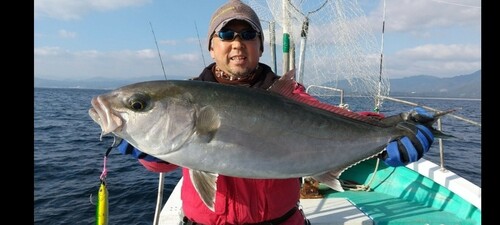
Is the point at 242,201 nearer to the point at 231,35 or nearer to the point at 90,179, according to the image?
the point at 231,35

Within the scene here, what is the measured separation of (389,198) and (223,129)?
20.9 ft

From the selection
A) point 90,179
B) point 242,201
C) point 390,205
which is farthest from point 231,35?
point 90,179

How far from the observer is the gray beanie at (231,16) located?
2969 millimetres

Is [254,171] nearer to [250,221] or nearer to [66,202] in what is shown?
[250,221]

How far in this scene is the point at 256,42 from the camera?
3.09 meters

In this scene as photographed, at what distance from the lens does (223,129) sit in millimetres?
2479

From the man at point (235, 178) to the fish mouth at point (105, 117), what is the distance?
34 centimetres

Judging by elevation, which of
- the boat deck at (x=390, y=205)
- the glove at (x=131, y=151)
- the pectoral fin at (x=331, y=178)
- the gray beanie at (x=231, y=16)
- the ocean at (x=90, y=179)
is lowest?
the ocean at (x=90, y=179)

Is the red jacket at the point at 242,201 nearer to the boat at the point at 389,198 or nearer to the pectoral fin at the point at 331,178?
the pectoral fin at the point at 331,178

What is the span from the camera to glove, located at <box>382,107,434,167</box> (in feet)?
9.13

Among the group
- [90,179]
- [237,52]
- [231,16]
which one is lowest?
[90,179]

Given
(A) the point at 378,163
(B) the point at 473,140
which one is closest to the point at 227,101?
(A) the point at 378,163

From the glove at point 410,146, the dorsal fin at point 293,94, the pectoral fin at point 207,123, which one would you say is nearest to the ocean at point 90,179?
the pectoral fin at point 207,123

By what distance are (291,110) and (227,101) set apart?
0.51 metres
